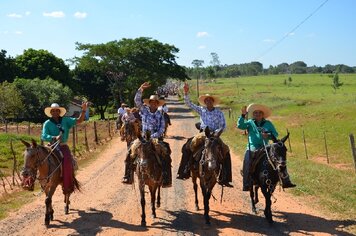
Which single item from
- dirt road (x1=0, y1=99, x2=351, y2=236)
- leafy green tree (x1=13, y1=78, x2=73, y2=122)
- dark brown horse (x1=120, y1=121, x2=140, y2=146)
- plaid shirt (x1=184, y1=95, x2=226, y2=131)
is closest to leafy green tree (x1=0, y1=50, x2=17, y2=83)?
leafy green tree (x1=13, y1=78, x2=73, y2=122)

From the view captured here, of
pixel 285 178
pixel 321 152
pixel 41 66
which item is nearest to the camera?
pixel 285 178

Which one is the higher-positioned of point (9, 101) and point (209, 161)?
point (9, 101)

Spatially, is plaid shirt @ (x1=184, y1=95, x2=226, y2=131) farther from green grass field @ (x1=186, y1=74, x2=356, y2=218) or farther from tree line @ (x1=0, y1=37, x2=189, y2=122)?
tree line @ (x1=0, y1=37, x2=189, y2=122)

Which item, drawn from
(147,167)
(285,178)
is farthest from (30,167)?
(285,178)

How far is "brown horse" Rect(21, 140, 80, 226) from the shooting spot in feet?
30.5

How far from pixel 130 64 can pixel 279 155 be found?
47.5 m

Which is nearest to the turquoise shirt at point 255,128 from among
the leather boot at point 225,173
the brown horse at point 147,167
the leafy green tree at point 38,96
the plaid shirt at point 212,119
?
the plaid shirt at point 212,119

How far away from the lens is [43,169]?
9789 millimetres

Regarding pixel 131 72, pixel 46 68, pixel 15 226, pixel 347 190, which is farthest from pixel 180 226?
pixel 46 68

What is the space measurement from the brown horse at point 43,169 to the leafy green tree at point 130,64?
43.1 m

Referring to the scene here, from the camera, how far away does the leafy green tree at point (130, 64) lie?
54.1 metres

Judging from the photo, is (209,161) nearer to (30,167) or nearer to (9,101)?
(30,167)

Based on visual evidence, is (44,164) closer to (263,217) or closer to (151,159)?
(151,159)

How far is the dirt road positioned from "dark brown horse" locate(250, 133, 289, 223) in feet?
2.42
